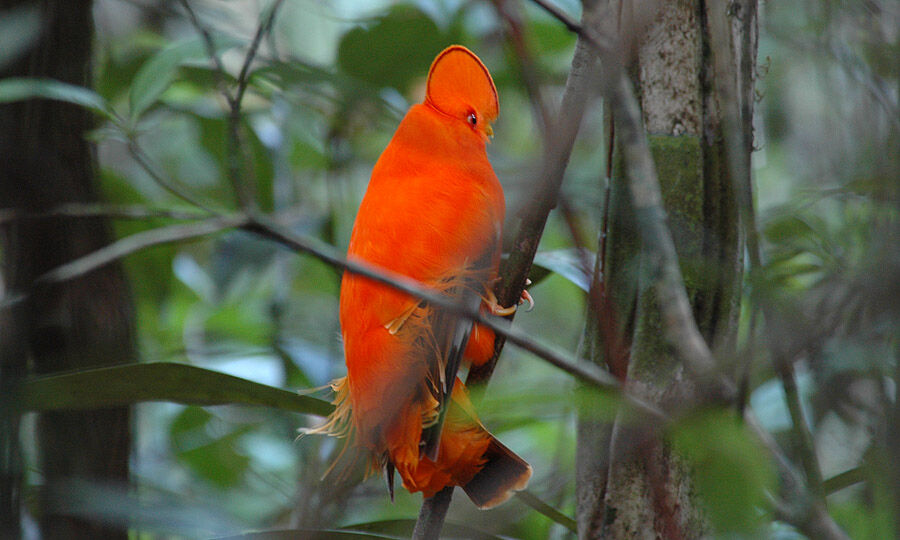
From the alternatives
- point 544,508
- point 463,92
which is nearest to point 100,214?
point 463,92

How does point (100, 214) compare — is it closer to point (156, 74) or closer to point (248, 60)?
point (248, 60)

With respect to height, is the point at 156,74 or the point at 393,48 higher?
the point at 393,48

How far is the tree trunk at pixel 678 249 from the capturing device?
2.94ft

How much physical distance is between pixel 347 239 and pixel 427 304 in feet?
3.32

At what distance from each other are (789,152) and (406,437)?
175cm

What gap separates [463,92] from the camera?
1045mm

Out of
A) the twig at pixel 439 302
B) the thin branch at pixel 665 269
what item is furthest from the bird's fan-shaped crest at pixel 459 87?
the twig at pixel 439 302

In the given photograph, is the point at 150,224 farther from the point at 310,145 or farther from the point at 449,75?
the point at 449,75

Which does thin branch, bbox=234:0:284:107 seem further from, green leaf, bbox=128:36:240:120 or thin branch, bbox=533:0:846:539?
green leaf, bbox=128:36:240:120

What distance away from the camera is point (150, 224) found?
173 centimetres

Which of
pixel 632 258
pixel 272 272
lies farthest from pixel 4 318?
pixel 272 272

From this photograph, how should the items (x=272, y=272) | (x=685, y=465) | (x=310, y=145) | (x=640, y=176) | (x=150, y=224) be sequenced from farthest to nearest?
(x=272, y=272), (x=310, y=145), (x=150, y=224), (x=685, y=465), (x=640, y=176)

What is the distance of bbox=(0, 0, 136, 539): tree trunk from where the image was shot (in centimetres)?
120

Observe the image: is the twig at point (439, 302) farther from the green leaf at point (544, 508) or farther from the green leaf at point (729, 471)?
the green leaf at point (544, 508)
